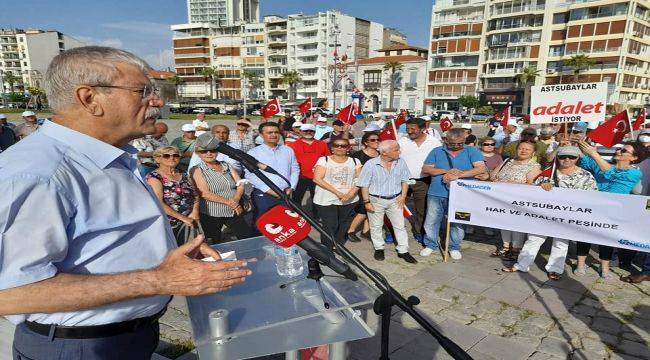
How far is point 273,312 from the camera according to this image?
1901 millimetres

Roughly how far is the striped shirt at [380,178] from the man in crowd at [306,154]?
137 cm

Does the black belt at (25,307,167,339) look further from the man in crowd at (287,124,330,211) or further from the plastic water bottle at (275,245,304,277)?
the man in crowd at (287,124,330,211)

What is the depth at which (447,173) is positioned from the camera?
5559 millimetres

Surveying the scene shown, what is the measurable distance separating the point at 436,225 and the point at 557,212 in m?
1.66

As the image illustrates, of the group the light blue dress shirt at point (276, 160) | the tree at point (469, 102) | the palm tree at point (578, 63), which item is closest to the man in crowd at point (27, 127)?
the light blue dress shirt at point (276, 160)

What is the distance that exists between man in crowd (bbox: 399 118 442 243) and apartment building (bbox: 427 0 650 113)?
5460 cm

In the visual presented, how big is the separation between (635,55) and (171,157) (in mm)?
68105

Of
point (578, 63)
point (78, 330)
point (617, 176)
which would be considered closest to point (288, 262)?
point (78, 330)

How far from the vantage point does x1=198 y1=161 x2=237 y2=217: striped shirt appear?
495 cm

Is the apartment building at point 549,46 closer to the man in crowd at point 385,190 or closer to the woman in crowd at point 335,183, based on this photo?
the man in crowd at point 385,190

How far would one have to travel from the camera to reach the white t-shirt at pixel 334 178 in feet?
18.3

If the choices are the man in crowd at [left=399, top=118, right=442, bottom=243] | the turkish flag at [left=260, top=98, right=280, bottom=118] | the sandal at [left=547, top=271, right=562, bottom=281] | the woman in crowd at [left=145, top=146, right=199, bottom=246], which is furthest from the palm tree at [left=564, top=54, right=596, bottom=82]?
the woman in crowd at [left=145, top=146, right=199, bottom=246]

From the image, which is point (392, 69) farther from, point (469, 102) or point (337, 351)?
point (337, 351)

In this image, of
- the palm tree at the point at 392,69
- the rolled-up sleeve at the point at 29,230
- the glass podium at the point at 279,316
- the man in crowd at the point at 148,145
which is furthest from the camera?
the palm tree at the point at 392,69
